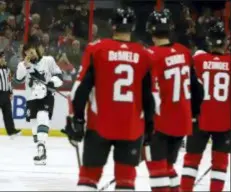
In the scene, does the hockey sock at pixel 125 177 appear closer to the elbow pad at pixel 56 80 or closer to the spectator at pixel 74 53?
the elbow pad at pixel 56 80

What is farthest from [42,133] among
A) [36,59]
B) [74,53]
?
[74,53]

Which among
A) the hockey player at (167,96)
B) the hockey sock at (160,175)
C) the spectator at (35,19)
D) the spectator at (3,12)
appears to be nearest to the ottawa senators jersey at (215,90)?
the hockey player at (167,96)

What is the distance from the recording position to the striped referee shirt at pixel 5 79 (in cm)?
1045

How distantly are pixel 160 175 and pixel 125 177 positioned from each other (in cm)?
69

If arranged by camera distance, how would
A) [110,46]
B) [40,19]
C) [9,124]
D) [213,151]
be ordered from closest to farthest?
[110,46]
[213,151]
[9,124]
[40,19]

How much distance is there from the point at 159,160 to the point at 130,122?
672 mm

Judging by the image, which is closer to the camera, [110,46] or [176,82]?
[110,46]

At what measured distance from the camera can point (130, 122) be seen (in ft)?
14.5

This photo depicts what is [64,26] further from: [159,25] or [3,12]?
[159,25]

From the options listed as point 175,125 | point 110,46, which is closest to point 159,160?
point 175,125

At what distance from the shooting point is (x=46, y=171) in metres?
7.56

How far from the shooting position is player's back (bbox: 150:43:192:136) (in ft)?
16.4

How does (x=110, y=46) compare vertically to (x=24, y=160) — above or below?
above

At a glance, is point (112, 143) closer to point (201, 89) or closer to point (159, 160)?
point (159, 160)
